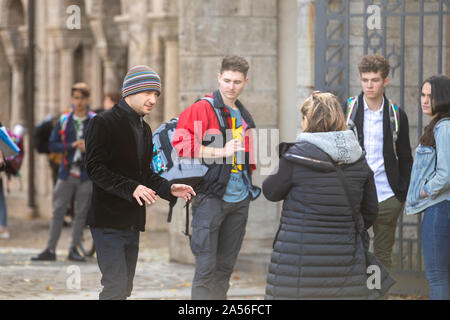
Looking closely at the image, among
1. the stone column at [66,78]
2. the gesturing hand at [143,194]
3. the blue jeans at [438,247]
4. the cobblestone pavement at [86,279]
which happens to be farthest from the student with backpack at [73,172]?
the stone column at [66,78]

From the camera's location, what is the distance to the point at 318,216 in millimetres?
5652

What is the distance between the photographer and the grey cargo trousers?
23.6ft

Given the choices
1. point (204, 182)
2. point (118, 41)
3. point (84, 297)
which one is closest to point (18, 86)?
point (118, 41)

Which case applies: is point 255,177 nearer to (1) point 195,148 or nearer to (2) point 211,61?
(2) point 211,61

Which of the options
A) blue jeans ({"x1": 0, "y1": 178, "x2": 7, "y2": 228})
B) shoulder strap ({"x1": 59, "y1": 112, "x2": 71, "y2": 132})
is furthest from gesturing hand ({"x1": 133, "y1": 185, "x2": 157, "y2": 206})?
blue jeans ({"x1": 0, "y1": 178, "x2": 7, "y2": 228})

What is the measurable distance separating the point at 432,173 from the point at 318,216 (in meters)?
1.43

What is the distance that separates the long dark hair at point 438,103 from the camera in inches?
268

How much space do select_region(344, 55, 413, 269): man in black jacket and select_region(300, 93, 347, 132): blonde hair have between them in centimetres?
192

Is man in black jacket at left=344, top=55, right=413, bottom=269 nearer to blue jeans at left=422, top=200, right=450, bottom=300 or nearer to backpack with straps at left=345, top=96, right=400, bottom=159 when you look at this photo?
backpack with straps at left=345, top=96, right=400, bottom=159

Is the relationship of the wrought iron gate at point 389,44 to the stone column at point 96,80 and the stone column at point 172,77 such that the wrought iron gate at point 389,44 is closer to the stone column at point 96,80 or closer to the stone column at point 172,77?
the stone column at point 172,77

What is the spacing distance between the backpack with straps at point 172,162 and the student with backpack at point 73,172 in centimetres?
419

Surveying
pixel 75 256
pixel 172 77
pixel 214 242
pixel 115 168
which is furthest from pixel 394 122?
pixel 172 77

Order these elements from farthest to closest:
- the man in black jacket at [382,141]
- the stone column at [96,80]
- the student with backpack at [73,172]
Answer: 1. the stone column at [96,80]
2. the student with backpack at [73,172]
3. the man in black jacket at [382,141]

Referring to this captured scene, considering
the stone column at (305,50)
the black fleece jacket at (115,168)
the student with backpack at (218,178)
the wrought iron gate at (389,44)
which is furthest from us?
the stone column at (305,50)
